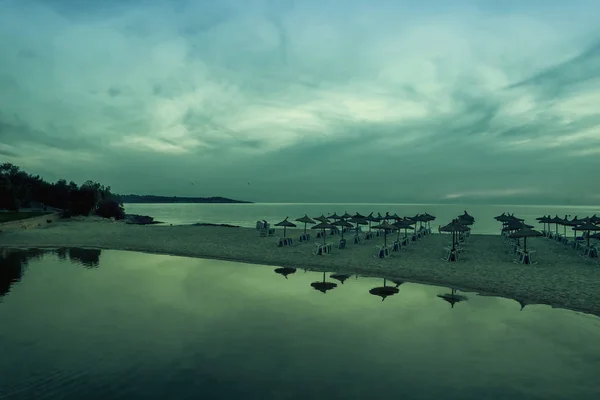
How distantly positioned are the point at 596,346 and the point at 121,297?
1486 centimetres

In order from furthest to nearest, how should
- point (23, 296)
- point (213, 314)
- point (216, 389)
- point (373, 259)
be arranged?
point (373, 259), point (23, 296), point (213, 314), point (216, 389)

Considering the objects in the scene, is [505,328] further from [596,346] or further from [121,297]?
[121,297]

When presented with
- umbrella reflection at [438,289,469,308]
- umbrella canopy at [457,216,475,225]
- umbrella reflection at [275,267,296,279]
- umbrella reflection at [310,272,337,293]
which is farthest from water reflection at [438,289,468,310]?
umbrella canopy at [457,216,475,225]

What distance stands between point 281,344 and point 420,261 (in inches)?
580

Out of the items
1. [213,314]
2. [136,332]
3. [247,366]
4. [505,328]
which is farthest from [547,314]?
[136,332]

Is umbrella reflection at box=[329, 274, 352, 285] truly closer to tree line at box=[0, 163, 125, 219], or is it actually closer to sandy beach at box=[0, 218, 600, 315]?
sandy beach at box=[0, 218, 600, 315]

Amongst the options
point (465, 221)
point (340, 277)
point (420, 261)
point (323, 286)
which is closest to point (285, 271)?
point (340, 277)

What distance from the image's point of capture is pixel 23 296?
13.3 m

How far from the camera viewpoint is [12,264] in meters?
20.0

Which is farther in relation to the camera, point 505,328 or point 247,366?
point 505,328

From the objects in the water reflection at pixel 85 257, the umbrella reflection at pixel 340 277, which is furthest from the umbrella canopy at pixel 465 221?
→ the water reflection at pixel 85 257

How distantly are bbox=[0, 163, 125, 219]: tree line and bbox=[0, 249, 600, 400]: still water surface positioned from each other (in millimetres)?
47506

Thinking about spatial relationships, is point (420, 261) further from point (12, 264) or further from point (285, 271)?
point (12, 264)

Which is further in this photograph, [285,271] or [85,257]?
[85,257]
